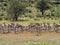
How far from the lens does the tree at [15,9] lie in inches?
1289

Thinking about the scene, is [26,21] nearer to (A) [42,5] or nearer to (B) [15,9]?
(B) [15,9]

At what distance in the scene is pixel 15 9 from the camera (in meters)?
33.4

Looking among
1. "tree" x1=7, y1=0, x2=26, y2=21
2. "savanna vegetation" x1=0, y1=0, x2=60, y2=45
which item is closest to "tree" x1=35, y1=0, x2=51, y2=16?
"savanna vegetation" x1=0, y1=0, x2=60, y2=45

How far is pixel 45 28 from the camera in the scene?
19641mm

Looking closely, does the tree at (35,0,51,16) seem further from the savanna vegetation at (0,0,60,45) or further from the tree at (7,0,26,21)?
the tree at (7,0,26,21)

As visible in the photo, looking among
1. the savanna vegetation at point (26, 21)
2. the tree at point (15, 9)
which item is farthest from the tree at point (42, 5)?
the tree at point (15, 9)

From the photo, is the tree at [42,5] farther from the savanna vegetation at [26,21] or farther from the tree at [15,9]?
the tree at [15,9]

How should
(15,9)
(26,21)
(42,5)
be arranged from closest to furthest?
(26,21)
(15,9)
(42,5)

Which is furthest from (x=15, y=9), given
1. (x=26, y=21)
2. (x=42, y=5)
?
(x=42, y=5)

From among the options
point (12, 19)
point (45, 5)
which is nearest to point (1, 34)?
point (12, 19)

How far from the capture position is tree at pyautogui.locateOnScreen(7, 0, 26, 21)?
32.8 m

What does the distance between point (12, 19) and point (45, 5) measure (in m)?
8.36

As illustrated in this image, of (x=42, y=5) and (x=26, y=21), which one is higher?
(x=42, y=5)

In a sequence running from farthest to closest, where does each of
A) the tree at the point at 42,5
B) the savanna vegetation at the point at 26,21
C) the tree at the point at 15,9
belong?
1. the tree at the point at 42,5
2. the tree at the point at 15,9
3. the savanna vegetation at the point at 26,21
